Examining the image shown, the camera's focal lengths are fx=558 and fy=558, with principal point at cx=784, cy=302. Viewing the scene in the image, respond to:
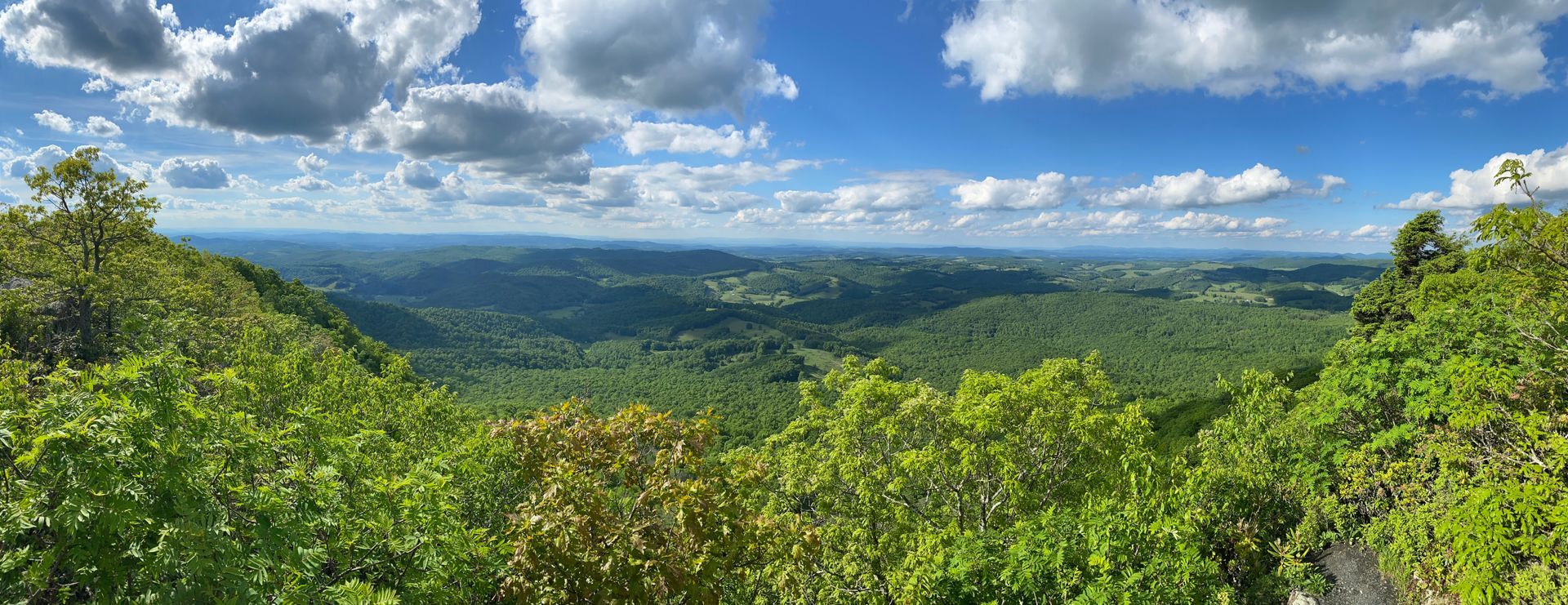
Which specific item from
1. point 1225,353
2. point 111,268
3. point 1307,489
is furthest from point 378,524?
point 1225,353

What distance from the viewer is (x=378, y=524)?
6012 millimetres

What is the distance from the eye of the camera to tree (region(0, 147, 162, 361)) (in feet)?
71.1

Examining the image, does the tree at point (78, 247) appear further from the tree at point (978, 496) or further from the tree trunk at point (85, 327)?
the tree at point (978, 496)

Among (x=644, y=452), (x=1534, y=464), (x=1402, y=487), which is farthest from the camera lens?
(x=1402, y=487)

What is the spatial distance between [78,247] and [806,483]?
32.4 m

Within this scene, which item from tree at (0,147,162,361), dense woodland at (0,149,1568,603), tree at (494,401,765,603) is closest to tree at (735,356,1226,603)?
dense woodland at (0,149,1568,603)

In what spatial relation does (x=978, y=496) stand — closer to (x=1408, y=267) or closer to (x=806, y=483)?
(x=806, y=483)

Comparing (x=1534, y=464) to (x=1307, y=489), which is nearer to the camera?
(x=1534, y=464)

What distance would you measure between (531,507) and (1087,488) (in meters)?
12.7

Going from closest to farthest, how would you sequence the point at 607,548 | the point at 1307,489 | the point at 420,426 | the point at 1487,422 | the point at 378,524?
the point at 378,524 → the point at 607,548 → the point at 1487,422 → the point at 1307,489 → the point at 420,426

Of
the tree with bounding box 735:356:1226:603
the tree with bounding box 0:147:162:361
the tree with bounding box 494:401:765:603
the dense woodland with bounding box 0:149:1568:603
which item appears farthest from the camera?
the tree with bounding box 0:147:162:361

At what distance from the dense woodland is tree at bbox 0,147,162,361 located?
0.59ft

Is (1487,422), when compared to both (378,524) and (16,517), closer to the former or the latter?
(378,524)

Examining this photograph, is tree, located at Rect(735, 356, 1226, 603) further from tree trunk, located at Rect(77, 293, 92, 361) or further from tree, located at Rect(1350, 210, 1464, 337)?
tree, located at Rect(1350, 210, 1464, 337)
